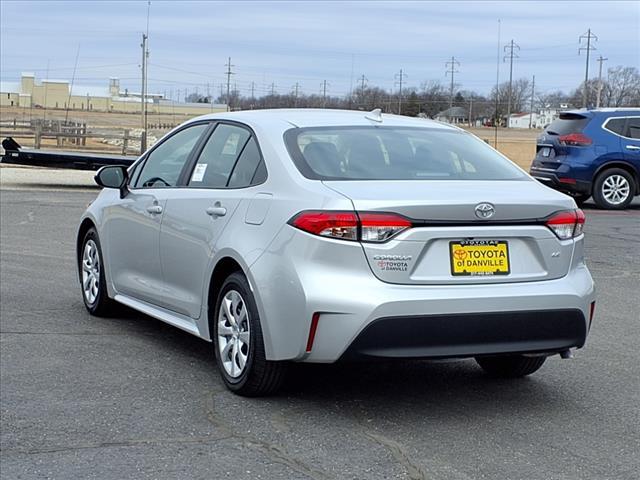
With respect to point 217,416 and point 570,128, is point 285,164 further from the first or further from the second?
point 570,128

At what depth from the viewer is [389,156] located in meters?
6.19

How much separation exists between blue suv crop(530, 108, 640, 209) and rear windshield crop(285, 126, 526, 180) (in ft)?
44.1

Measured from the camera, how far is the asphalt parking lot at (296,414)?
493cm

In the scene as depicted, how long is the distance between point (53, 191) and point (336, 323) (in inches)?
663

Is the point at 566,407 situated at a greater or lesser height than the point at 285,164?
lesser

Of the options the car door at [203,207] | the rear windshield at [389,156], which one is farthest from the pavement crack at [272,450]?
the rear windshield at [389,156]

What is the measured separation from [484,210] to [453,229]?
204 mm

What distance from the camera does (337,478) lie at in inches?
186

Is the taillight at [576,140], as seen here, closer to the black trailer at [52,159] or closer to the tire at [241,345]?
the black trailer at [52,159]

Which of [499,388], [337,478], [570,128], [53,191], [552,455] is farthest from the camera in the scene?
[53,191]

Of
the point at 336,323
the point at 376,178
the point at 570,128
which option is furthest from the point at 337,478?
the point at 570,128

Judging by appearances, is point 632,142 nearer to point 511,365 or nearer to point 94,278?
point 94,278

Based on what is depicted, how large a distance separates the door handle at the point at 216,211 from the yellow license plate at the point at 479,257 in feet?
4.82

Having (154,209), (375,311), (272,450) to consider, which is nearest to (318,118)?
(154,209)
